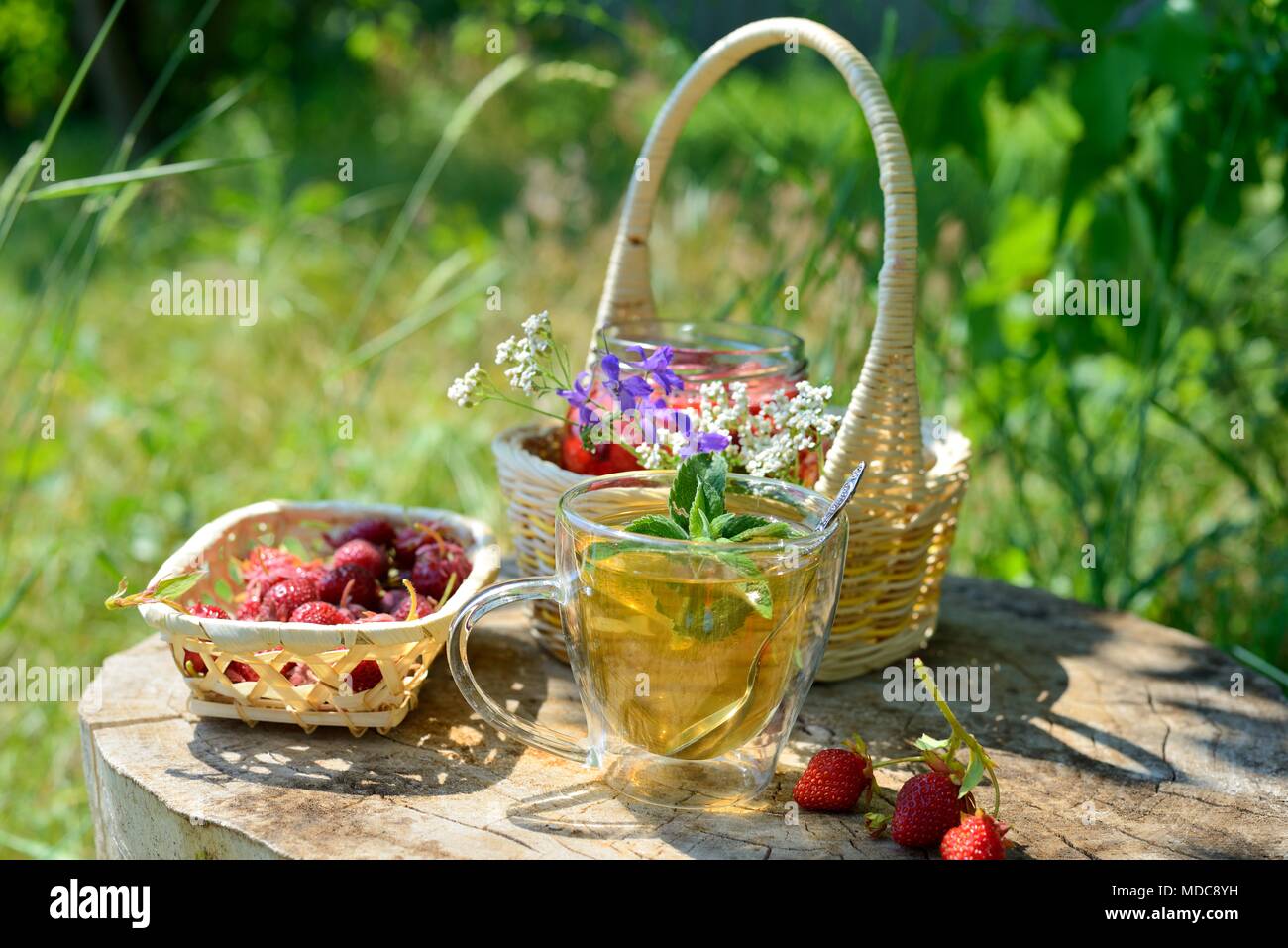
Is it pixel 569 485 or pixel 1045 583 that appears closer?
pixel 569 485

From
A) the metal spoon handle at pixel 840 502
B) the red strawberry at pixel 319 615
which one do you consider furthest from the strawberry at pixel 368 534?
the metal spoon handle at pixel 840 502

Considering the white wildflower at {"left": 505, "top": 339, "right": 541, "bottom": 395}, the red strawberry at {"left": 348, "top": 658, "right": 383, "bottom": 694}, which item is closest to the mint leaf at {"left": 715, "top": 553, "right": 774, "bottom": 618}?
the white wildflower at {"left": 505, "top": 339, "right": 541, "bottom": 395}

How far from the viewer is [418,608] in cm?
142

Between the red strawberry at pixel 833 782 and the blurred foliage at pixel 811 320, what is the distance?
87cm

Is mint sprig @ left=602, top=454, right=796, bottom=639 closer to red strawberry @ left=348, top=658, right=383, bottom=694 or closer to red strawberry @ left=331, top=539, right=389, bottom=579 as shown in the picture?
red strawberry @ left=348, top=658, right=383, bottom=694

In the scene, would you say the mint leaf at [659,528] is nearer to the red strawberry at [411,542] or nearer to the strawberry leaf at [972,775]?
the strawberry leaf at [972,775]

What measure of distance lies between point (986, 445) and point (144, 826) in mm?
1926

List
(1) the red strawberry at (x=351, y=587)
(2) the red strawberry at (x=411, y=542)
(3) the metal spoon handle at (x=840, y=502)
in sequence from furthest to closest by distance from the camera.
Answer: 1. (2) the red strawberry at (x=411, y=542)
2. (1) the red strawberry at (x=351, y=587)
3. (3) the metal spoon handle at (x=840, y=502)

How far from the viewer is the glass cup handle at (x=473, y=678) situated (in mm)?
1221

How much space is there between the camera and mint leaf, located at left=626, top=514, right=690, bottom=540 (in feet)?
3.77

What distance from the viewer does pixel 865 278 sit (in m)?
2.01

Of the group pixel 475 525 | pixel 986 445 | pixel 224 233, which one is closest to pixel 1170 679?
pixel 475 525

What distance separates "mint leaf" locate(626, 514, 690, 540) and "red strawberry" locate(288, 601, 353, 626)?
1.17ft
